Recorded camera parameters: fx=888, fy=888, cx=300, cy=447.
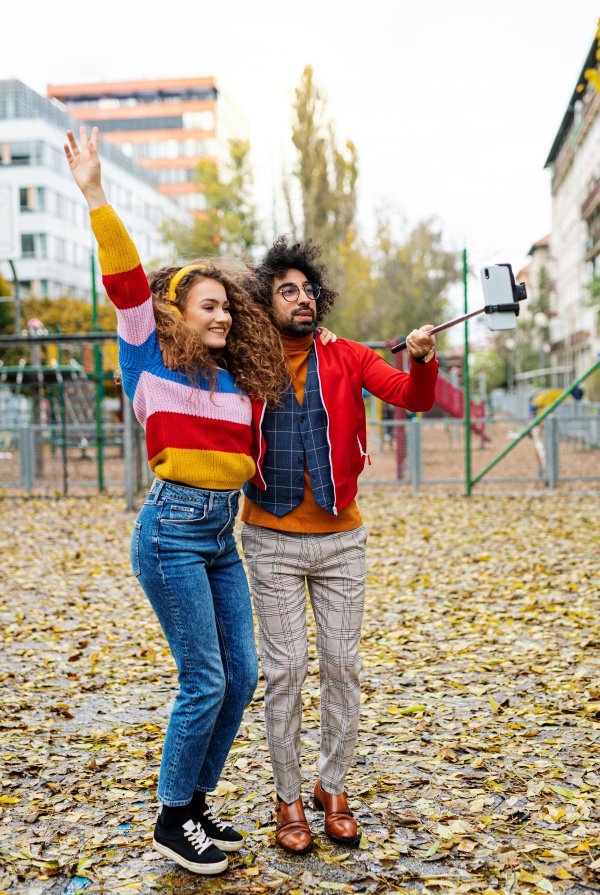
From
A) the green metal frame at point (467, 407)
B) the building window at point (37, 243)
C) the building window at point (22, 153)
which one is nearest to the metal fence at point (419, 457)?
the green metal frame at point (467, 407)

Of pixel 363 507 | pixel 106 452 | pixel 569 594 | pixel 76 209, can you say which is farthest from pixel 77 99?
pixel 569 594

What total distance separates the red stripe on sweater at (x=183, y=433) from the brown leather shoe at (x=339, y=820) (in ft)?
4.35

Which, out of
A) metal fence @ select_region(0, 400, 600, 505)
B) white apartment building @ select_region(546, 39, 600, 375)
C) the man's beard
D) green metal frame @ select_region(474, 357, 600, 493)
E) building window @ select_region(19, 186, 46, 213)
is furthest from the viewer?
building window @ select_region(19, 186, 46, 213)

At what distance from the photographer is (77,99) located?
3238 inches

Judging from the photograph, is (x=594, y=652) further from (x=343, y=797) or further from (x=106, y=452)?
(x=106, y=452)

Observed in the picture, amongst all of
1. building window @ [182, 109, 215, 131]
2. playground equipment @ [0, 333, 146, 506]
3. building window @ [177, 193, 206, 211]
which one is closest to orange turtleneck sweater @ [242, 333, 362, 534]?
playground equipment @ [0, 333, 146, 506]

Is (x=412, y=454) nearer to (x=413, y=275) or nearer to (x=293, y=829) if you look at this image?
(x=293, y=829)

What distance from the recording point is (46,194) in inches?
1925

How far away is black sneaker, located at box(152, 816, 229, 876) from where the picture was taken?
9.30 ft

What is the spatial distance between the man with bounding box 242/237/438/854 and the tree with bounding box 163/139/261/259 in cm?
3217

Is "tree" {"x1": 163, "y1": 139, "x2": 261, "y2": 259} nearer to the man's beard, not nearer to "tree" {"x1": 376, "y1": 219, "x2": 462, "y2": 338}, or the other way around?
"tree" {"x1": 376, "y1": 219, "x2": 462, "y2": 338}

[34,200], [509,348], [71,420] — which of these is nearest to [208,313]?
[71,420]

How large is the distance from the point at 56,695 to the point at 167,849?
2202 millimetres

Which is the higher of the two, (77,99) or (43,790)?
(77,99)
